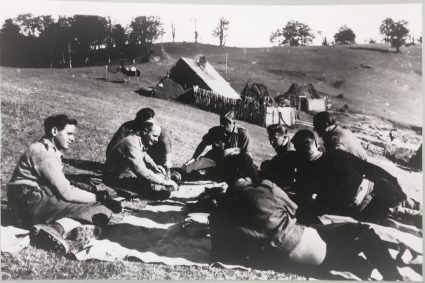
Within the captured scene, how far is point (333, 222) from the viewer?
3.38 metres

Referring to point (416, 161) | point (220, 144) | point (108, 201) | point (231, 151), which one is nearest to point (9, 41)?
point (108, 201)

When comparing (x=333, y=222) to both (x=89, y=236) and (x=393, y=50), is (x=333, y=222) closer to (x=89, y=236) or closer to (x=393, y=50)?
(x=89, y=236)

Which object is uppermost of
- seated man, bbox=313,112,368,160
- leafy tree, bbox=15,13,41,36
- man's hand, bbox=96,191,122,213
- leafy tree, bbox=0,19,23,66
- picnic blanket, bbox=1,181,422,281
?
leafy tree, bbox=15,13,41,36

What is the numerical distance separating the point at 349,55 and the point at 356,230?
10.6ft

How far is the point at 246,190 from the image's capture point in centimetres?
301

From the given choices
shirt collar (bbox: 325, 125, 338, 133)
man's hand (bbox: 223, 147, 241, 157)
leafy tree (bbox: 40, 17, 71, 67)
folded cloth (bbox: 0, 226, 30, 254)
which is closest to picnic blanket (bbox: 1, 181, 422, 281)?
folded cloth (bbox: 0, 226, 30, 254)

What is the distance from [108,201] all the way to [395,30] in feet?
12.3

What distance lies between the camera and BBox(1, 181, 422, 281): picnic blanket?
11.7 ft

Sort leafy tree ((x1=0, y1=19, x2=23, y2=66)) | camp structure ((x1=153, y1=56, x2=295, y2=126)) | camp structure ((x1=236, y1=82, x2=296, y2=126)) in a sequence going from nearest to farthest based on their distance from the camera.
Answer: leafy tree ((x1=0, y1=19, x2=23, y2=66))
camp structure ((x1=153, y1=56, x2=295, y2=126))
camp structure ((x1=236, y1=82, x2=296, y2=126))

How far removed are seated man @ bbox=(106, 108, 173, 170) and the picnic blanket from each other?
762 millimetres

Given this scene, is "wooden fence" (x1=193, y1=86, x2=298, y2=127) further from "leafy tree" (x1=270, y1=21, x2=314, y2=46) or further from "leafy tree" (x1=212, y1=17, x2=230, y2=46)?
"leafy tree" (x1=270, y1=21, x2=314, y2=46)

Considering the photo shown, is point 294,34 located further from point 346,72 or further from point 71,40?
point 71,40

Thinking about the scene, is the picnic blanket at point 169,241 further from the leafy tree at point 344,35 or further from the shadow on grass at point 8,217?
the leafy tree at point 344,35

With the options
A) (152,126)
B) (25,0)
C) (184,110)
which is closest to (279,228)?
(152,126)
